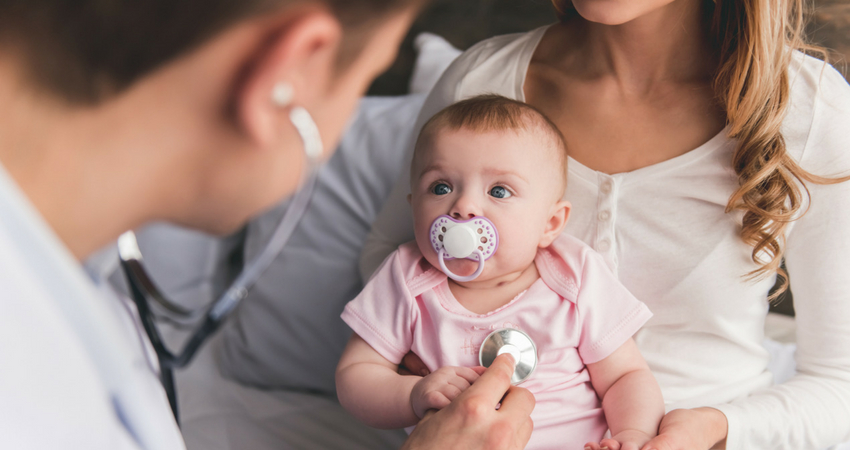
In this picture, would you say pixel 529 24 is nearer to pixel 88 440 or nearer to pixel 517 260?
pixel 517 260

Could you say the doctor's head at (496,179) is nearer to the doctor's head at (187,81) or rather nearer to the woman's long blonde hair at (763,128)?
the woman's long blonde hair at (763,128)

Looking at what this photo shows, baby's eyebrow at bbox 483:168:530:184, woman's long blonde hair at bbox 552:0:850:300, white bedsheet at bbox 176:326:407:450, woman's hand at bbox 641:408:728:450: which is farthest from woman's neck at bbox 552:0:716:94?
white bedsheet at bbox 176:326:407:450

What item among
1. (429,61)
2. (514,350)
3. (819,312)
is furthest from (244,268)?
(429,61)

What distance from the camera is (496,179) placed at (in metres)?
0.95

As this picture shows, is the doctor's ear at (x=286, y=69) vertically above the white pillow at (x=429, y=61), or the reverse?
the doctor's ear at (x=286, y=69)

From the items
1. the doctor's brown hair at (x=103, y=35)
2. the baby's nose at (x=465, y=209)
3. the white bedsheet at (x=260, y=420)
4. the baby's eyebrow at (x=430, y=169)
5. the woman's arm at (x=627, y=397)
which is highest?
the doctor's brown hair at (x=103, y=35)

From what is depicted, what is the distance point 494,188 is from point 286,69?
0.51m

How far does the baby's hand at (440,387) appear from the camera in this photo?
84cm

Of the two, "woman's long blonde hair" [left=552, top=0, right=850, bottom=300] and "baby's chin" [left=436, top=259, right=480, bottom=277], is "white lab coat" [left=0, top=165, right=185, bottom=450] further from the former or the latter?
"woman's long blonde hair" [left=552, top=0, right=850, bottom=300]

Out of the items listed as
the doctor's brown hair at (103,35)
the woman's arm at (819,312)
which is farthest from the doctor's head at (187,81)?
the woman's arm at (819,312)

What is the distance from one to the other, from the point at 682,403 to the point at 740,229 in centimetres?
31

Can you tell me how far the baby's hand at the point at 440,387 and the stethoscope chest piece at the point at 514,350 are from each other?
0.11ft

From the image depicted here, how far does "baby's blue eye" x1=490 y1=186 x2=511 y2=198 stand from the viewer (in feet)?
3.12

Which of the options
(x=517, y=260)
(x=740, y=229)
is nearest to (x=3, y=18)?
(x=517, y=260)
